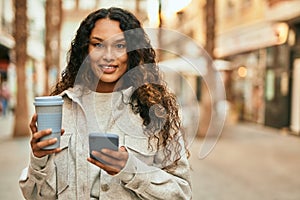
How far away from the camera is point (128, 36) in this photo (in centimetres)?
160

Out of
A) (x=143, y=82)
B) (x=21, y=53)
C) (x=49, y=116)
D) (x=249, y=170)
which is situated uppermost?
(x=21, y=53)

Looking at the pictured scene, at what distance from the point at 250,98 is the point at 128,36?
17.3m

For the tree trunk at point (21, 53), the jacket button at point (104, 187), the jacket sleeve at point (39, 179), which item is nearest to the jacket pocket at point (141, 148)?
the jacket button at point (104, 187)

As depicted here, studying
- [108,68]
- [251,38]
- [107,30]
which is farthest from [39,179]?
[251,38]

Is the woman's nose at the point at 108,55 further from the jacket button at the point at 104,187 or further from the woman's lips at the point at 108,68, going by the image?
the jacket button at the point at 104,187

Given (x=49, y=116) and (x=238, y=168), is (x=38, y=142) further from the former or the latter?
(x=238, y=168)

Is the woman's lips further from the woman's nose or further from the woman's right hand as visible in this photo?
the woman's right hand

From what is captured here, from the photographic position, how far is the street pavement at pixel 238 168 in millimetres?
6613

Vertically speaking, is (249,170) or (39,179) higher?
(39,179)

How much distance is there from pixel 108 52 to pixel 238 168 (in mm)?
7496

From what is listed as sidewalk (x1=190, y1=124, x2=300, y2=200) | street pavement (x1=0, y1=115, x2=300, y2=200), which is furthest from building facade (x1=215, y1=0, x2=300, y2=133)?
sidewalk (x1=190, y1=124, x2=300, y2=200)

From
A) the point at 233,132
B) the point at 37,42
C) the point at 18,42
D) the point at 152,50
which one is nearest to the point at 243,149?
the point at 233,132

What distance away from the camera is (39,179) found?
1515 millimetres

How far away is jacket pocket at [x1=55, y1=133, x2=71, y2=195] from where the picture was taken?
1.55 meters
